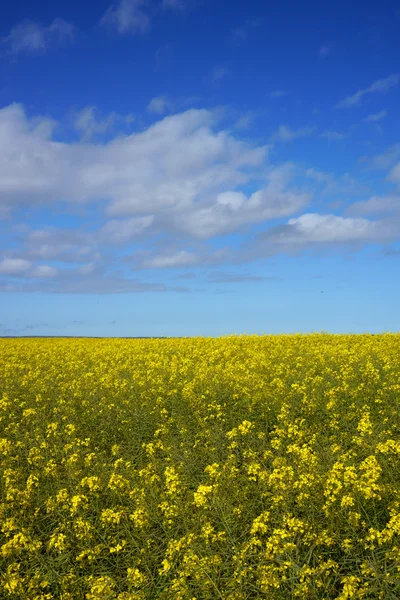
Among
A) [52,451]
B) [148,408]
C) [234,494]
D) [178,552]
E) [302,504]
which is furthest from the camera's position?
[148,408]

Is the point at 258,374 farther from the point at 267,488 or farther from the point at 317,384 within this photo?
the point at 267,488

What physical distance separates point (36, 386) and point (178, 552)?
9347mm

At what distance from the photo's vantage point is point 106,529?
268 inches

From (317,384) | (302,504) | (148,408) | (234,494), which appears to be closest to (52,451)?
(148,408)

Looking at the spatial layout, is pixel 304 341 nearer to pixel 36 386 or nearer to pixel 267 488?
pixel 36 386

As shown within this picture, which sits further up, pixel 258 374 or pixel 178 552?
pixel 258 374

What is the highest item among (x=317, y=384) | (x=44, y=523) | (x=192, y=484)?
(x=317, y=384)

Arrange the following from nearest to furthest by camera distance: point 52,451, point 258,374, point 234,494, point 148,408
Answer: point 234,494
point 52,451
point 148,408
point 258,374

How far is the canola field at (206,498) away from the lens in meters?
5.70

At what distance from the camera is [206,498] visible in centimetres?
656

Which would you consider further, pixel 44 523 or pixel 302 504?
pixel 44 523

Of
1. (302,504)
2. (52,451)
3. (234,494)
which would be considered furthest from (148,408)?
(302,504)

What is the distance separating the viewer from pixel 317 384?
1262 cm

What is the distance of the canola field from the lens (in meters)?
5.70
